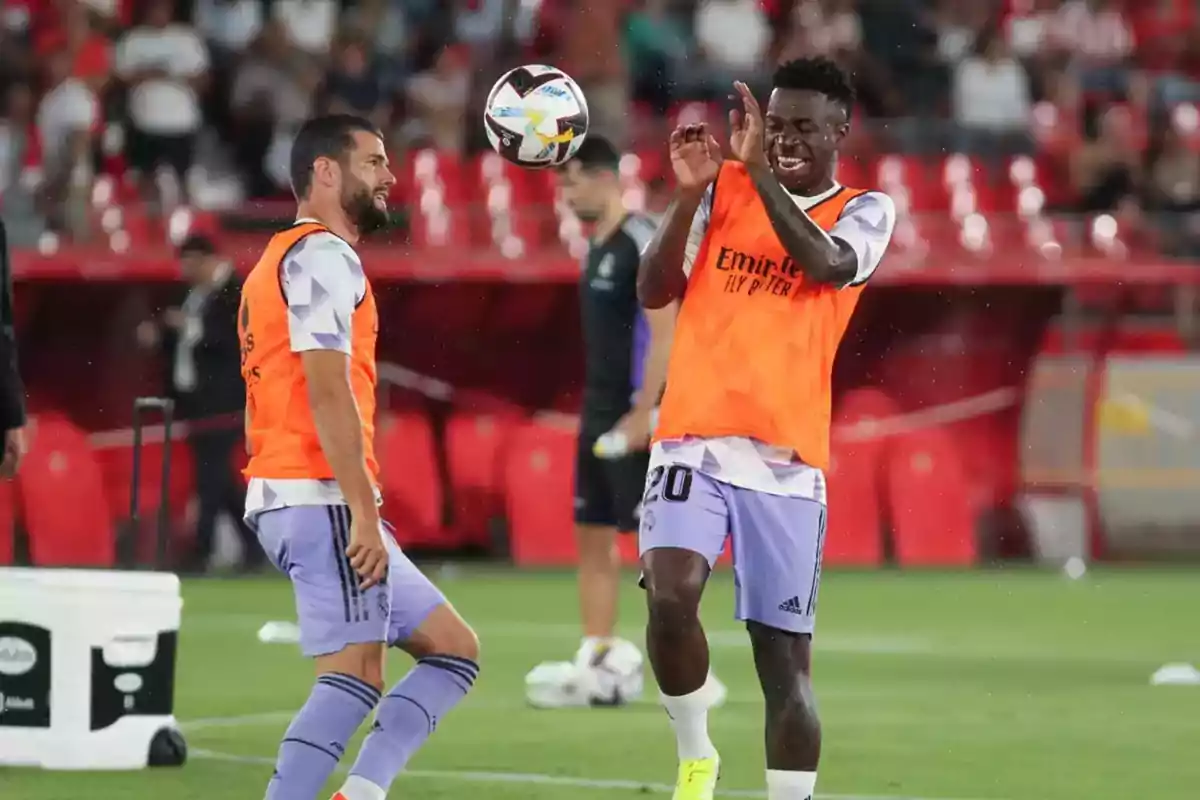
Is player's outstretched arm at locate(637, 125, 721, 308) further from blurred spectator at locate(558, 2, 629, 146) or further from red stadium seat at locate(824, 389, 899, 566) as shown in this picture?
blurred spectator at locate(558, 2, 629, 146)

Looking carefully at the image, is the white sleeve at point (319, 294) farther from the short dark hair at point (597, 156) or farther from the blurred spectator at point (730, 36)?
the blurred spectator at point (730, 36)

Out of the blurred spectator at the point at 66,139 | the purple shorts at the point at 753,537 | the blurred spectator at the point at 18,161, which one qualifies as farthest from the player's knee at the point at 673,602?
the blurred spectator at the point at 66,139

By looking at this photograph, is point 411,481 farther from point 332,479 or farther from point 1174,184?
point 332,479

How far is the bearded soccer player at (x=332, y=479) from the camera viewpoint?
21.5 feet

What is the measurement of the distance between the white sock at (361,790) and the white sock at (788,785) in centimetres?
115

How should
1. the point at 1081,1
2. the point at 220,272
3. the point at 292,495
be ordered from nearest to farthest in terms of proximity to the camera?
1. the point at 292,495
2. the point at 220,272
3. the point at 1081,1

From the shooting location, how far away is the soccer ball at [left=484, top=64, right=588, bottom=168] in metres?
8.09

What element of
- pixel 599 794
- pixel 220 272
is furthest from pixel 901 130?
pixel 599 794

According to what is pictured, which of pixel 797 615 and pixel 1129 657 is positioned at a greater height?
pixel 797 615

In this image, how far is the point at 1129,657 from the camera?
43.6ft

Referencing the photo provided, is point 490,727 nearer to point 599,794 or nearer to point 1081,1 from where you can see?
point 599,794

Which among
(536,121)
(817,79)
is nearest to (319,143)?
→ (536,121)

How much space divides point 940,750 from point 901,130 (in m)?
13.5

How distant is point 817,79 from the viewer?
23.2 ft
